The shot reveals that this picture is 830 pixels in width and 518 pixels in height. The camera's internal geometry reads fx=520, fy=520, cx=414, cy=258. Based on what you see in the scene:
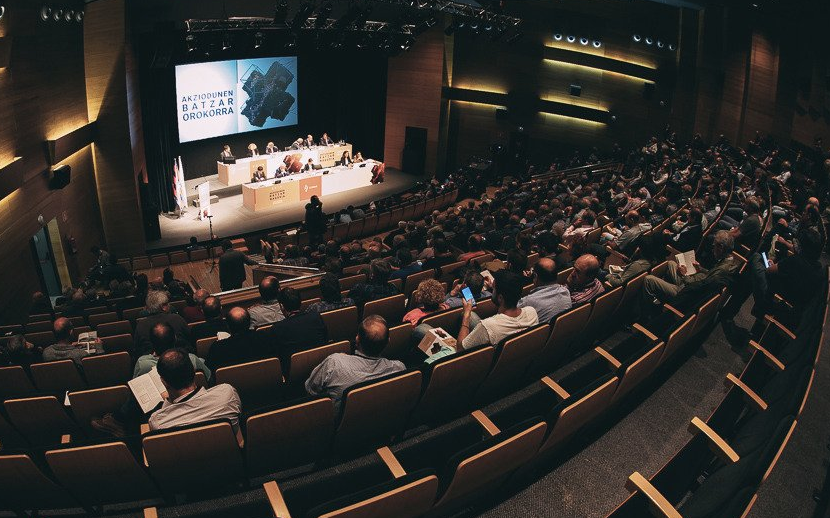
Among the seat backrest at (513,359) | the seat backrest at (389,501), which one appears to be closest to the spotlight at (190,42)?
the seat backrest at (513,359)

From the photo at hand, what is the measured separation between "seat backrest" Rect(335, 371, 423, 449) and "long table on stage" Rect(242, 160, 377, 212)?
11.3 metres

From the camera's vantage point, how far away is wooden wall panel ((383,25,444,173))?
17.7m

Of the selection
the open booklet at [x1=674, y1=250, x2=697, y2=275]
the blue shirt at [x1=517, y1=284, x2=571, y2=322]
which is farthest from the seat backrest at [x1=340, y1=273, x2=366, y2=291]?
the open booklet at [x1=674, y1=250, x2=697, y2=275]

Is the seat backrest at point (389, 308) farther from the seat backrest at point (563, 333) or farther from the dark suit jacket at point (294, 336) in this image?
the seat backrest at point (563, 333)

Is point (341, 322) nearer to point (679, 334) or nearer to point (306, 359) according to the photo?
point (306, 359)

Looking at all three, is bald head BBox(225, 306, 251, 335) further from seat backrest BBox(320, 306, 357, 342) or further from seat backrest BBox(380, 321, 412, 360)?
seat backrest BBox(380, 321, 412, 360)

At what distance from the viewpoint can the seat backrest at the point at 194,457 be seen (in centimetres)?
247

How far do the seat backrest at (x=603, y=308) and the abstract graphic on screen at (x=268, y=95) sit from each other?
1383 centimetres

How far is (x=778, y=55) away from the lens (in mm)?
15227

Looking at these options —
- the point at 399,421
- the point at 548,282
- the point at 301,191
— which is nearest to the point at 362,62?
the point at 301,191

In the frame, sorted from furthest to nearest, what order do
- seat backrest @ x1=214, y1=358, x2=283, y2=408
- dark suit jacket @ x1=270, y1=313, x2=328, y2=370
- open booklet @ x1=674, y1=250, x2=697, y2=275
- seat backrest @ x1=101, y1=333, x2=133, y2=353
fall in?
1. seat backrest @ x1=101, y1=333, x2=133, y2=353
2. open booklet @ x1=674, y1=250, x2=697, y2=275
3. dark suit jacket @ x1=270, y1=313, x2=328, y2=370
4. seat backrest @ x1=214, y1=358, x2=283, y2=408

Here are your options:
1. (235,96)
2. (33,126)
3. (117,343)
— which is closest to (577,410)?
(117,343)

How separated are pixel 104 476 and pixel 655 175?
12.3m

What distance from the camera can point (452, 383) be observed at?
10.2 ft
